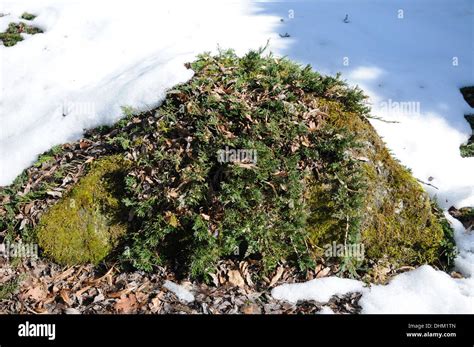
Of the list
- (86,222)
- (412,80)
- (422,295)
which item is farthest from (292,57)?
(422,295)

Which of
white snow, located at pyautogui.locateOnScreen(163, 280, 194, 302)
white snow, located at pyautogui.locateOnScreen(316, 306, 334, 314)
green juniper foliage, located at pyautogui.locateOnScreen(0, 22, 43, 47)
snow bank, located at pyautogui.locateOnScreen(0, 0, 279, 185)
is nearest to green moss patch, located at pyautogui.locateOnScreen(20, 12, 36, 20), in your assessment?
snow bank, located at pyautogui.locateOnScreen(0, 0, 279, 185)

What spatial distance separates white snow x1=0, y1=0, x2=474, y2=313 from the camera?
6.05m

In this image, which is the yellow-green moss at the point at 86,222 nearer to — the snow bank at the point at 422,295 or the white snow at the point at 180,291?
the white snow at the point at 180,291

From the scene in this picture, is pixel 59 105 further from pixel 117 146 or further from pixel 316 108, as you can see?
pixel 316 108

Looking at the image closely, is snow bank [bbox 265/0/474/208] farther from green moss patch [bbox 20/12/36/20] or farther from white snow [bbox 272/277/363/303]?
green moss patch [bbox 20/12/36/20]

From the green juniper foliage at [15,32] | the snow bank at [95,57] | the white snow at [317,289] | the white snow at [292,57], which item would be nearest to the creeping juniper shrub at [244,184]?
the white snow at [317,289]

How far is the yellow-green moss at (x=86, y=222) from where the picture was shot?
543 cm

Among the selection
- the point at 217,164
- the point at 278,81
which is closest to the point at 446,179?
the point at 278,81

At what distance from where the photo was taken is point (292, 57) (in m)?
8.17

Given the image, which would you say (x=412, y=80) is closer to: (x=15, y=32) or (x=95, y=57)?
(x=95, y=57)

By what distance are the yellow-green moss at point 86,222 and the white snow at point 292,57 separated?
49.2 inches

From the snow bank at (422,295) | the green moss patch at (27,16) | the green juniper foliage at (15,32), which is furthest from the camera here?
the green moss patch at (27,16)

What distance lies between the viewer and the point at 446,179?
6.34 m

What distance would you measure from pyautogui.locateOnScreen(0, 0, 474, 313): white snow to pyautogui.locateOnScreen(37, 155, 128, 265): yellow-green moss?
4.10 feet
